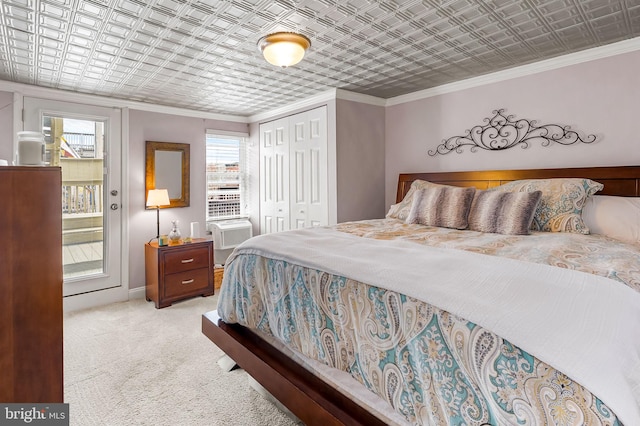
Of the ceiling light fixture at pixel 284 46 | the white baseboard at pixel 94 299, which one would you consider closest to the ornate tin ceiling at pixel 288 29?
the ceiling light fixture at pixel 284 46

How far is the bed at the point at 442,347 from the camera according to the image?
2.72 ft

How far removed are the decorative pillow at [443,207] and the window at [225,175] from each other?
9.36ft

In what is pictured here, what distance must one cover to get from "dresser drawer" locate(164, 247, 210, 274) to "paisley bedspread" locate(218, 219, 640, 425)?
1.91 meters

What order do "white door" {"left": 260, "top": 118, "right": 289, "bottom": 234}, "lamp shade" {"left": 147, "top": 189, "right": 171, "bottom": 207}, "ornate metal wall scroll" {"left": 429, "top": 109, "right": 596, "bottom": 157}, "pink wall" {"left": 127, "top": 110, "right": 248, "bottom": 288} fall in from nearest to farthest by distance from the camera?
"ornate metal wall scroll" {"left": 429, "top": 109, "right": 596, "bottom": 157}
"lamp shade" {"left": 147, "top": 189, "right": 171, "bottom": 207}
"pink wall" {"left": 127, "top": 110, "right": 248, "bottom": 288}
"white door" {"left": 260, "top": 118, "right": 289, "bottom": 234}

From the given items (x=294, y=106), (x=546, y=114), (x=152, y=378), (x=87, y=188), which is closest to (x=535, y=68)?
(x=546, y=114)

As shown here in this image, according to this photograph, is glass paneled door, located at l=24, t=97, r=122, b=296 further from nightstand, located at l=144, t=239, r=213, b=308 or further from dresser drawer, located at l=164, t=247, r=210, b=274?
dresser drawer, located at l=164, t=247, r=210, b=274

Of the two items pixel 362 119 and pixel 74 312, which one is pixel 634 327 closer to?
pixel 362 119

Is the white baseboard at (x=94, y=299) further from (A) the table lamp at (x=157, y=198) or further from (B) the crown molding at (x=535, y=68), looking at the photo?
(B) the crown molding at (x=535, y=68)

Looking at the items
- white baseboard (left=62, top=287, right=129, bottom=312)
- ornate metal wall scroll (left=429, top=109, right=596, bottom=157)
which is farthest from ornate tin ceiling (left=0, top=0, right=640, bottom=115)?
white baseboard (left=62, top=287, right=129, bottom=312)

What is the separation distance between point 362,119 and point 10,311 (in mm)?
3275

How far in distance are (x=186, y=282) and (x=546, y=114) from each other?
379cm

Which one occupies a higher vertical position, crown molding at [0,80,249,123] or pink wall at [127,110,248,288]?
crown molding at [0,80,249,123]

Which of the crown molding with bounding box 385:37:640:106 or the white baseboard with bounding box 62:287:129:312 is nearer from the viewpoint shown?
the crown molding with bounding box 385:37:640:106

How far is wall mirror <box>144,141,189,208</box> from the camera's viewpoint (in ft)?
13.1
